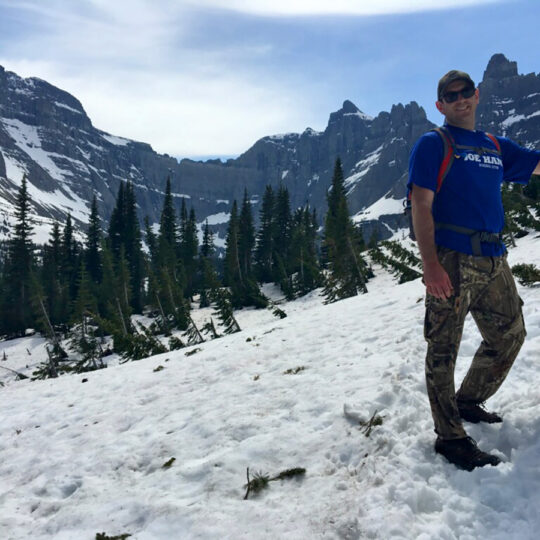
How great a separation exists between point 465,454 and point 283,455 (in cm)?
208

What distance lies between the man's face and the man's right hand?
4.76ft

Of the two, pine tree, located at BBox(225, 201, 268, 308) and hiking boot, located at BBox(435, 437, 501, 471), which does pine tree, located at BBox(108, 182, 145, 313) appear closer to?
pine tree, located at BBox(225, 201, 268, 308)

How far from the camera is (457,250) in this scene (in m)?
3.70

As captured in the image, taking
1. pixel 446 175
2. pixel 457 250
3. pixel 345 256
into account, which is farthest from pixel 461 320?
pixel 345 256

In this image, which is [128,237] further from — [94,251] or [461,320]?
[461,320]

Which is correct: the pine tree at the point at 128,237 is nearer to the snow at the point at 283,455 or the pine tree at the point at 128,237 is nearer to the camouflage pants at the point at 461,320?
the snow at the point at 283,455

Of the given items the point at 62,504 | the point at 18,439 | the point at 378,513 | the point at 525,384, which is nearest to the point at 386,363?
the point at 525,384

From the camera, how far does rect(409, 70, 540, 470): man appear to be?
3.63m

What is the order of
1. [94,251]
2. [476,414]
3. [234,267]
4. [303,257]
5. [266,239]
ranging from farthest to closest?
[266,239]
[94,251]
[234,267]
[303,257]
[476,414]

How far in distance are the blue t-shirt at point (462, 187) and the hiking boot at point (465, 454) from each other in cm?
181

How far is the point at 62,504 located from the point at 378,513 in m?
3.90

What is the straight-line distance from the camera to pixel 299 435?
524cm

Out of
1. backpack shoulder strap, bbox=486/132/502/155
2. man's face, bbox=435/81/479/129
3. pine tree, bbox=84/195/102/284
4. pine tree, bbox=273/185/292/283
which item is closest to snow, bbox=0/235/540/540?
backpack shoulder strap, bbox=486/132/502/155

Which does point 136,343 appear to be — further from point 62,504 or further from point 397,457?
point 397,457
